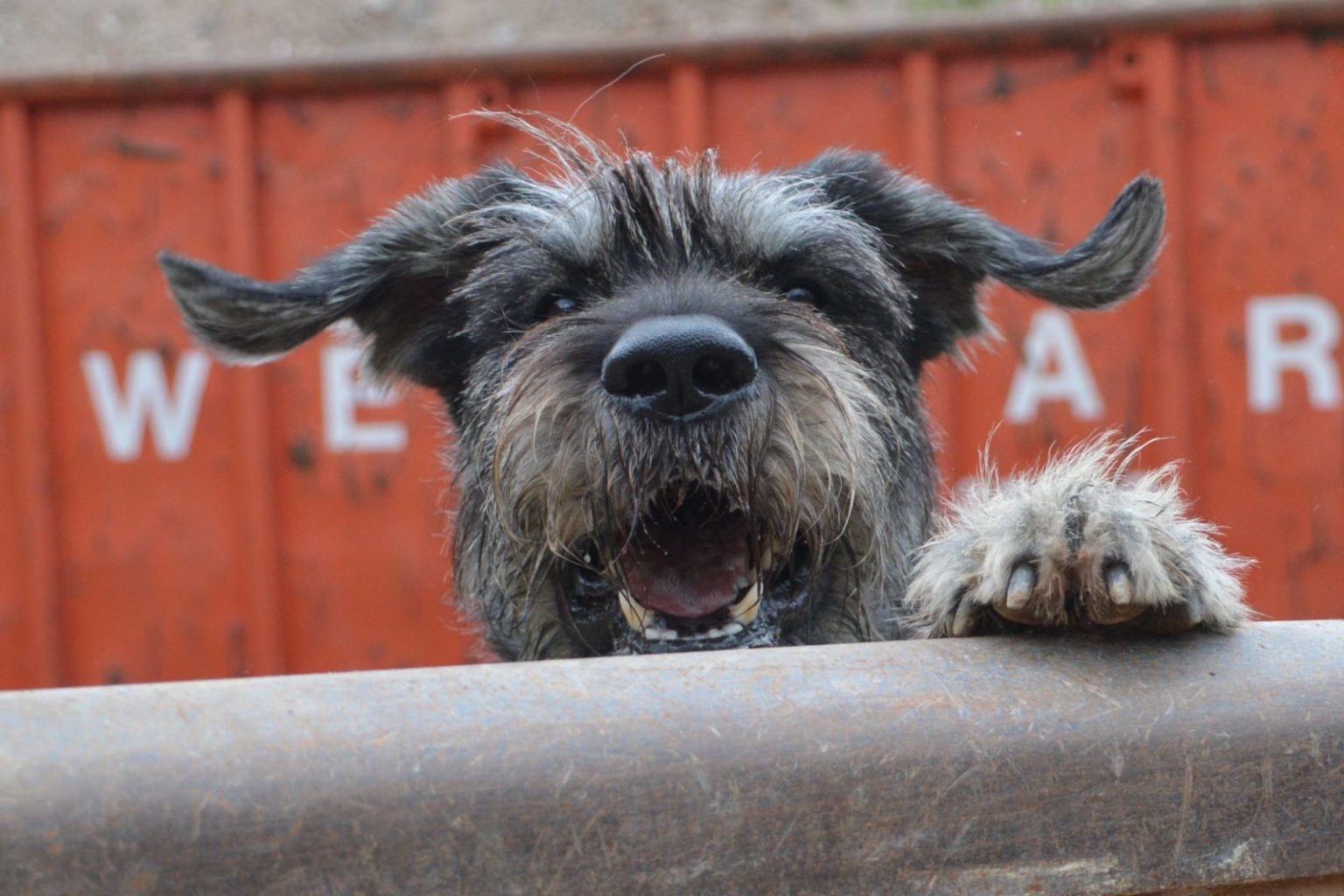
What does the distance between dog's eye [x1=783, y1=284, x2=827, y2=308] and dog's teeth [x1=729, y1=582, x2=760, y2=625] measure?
79 cm

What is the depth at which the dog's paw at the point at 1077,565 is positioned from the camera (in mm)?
2062

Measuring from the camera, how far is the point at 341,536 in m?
6.84

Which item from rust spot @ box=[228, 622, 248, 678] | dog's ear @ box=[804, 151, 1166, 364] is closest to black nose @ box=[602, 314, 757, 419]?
dog's ear @ box=[804, 151, 1166, 364]

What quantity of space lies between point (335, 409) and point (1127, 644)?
5.23 m

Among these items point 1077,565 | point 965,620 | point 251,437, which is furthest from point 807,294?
point 251,437

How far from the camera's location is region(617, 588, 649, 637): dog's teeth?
327cm

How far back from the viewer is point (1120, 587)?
2.04 meters

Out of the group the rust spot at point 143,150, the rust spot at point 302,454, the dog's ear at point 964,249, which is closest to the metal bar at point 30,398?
the rust spot at point 143,150

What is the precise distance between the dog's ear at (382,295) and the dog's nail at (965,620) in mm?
1890

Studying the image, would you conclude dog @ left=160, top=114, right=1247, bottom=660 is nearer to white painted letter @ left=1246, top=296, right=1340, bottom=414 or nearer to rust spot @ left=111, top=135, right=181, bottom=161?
white painted letter @ left=1246, top=296, right=1340, bottom=414

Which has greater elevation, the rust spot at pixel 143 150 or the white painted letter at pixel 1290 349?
the rust spot at pixel 143 150

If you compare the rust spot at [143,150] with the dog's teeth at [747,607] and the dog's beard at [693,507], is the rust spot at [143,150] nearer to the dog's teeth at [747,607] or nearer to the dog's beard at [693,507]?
the dog's beard at [693,507]

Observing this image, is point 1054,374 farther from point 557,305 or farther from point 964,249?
point 557,305

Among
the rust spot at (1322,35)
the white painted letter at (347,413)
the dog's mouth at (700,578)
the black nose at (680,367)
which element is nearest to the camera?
the black nose at (680,367)
